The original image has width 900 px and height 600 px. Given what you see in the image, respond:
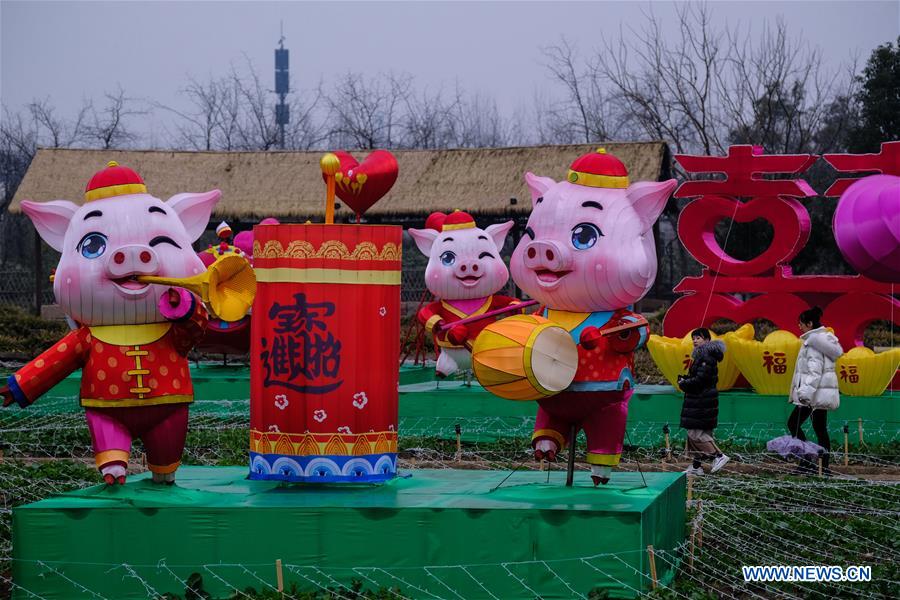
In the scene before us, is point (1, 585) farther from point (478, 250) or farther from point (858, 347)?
point (858, 347)

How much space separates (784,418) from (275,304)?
7.54 meters

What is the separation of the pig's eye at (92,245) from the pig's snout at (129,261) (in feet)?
0.44

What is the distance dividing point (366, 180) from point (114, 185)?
1855 mm

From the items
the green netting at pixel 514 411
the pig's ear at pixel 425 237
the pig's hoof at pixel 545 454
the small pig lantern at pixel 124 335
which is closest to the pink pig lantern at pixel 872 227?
the green netting at pixel 514 411

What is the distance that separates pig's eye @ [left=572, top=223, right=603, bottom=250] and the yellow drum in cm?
70

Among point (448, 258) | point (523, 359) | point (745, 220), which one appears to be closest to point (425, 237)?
point (448, 258)

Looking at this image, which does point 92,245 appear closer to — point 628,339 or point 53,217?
point 53,217

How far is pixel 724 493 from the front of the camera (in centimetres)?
1113

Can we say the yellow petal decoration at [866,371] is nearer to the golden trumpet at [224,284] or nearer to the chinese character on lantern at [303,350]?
the chinese character on lantern at [303,350]

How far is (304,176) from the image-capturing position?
2577 cm

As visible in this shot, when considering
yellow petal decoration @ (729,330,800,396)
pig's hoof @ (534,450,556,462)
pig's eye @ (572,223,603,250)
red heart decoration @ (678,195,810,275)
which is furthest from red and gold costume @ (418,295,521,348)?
pig's eye @ (572,223,603,250)

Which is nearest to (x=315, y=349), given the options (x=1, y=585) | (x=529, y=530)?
(x=529, y=530)

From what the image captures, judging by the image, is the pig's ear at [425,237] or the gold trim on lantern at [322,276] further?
the pig's ear at [425,237]

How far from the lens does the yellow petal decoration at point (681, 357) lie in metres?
14.9
